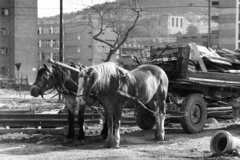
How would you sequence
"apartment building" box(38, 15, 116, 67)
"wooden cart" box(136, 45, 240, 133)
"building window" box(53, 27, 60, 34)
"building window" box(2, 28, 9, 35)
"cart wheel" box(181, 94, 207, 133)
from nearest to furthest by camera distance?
"cart wheel" box(181, 94, 207, 133) < "wooden cart" box(136, 45, 240, 133) < "building window" box(2, 28, 9, 35) < "apartment building" box(38, 15, 116, 67) < "building window" box(53, 27, 60, 34)

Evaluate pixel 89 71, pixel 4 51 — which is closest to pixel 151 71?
pixel 89 71

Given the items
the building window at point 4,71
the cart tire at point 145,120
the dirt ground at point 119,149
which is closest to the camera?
the dirt ground at point 119,149

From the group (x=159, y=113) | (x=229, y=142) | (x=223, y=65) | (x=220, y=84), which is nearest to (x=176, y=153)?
(x=229, y=142)

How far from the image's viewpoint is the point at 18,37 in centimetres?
6731

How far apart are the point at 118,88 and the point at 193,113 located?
11.2ft

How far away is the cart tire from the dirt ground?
22 cm

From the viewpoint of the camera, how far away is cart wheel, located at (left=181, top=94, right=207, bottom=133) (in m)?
13.9

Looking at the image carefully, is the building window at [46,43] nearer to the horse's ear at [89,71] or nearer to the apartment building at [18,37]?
the apartment building at [18,37]

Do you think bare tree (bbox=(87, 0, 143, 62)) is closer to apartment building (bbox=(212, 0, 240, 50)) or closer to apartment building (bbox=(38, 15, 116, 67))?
apartment building (bbox=(212, 0, 240, 50))

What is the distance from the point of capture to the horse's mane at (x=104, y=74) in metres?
11.2

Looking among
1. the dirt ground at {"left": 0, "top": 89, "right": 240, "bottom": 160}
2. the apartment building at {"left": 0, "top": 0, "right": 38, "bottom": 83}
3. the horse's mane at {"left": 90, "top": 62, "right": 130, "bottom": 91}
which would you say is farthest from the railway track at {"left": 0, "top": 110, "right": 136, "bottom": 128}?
the apartment building at {"left": 0, "top": 0, "right": 38, "bottom": 83}

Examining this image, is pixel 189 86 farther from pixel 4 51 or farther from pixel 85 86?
pixel 4 51

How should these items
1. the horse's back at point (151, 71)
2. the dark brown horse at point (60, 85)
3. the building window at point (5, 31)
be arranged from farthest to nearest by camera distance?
the building window at point (5, 31), the horse's back at point (151, 71), the dark brown horse at point (60, 85)

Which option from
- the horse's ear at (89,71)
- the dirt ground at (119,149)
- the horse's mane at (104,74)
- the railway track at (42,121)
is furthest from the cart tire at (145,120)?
the horse's ear at (89,71)
